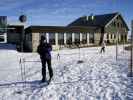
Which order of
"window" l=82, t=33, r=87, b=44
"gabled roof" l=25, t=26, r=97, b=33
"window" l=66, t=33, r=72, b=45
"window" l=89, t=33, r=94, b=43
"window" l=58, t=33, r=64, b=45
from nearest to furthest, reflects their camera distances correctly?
"gabled roof" l=25, t=26, r=97, b=33 < "window" l=58, t=33, r=64, b=45 < "window" l=66, t=33, r=72, b=45 < "window" l=82, t=33, r=87, b=44 < "window" l=89, t=33, r=94, b=43

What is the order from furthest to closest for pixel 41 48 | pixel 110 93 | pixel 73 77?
pixel 73 77, pixel 41 48, pixel 110 93

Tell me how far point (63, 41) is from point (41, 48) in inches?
781

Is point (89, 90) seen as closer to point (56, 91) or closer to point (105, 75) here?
point (56, 91)

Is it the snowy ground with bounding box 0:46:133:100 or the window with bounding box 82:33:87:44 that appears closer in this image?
the snowy ground with bounding box 0:46:133:100

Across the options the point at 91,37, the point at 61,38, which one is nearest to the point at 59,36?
the point at 61,38

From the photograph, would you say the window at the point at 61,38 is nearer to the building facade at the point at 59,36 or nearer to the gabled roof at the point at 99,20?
the building facade at the point at 59,36

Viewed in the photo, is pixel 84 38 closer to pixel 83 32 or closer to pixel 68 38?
pixel 83 32

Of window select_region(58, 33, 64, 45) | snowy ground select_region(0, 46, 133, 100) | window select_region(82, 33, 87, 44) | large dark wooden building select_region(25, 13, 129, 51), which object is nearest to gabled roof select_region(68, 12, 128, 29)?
large dark wooden building select_region(25, 13, 129, 51)

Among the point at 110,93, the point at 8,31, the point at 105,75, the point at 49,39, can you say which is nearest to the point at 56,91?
the point at 110,93

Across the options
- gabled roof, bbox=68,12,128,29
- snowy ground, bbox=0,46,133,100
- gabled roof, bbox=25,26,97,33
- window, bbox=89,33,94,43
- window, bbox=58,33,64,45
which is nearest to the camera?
snowy ground, bbox=0,46,133,100

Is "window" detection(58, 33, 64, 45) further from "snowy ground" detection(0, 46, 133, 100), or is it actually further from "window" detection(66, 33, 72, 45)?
"snowy ground" detection(0, 46, 133, 100)

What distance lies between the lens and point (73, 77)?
10859 millimetres

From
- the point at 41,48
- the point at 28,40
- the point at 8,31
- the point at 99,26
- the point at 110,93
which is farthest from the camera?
the point at 8,31

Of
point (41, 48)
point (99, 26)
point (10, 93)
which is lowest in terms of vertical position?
point (10, 93)
